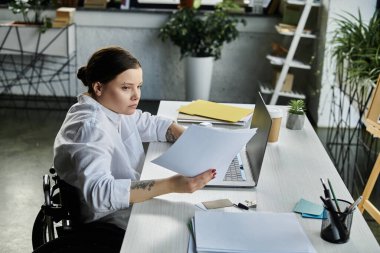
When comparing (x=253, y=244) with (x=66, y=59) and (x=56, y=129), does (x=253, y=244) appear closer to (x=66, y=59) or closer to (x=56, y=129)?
(x=56, y=129)

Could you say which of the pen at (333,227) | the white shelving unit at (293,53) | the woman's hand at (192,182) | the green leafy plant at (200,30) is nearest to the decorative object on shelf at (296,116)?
the woman's hand at (192,182)

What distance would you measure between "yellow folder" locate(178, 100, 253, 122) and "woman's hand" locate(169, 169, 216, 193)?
77 centimetres

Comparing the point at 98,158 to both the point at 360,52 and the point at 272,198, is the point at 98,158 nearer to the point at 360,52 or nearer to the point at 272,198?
the point at 272,198

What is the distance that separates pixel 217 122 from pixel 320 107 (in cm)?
239

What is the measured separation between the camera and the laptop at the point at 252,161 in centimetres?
176

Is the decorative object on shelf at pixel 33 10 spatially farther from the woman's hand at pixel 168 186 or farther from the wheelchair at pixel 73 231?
the woman's hand at pixel 168 186

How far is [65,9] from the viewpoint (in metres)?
4.75

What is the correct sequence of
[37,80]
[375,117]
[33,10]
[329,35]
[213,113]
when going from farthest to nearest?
[37,80] → [33,10] → [329,35] → [375,117] → [213,113]

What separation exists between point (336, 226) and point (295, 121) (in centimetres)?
96

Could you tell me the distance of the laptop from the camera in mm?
1760

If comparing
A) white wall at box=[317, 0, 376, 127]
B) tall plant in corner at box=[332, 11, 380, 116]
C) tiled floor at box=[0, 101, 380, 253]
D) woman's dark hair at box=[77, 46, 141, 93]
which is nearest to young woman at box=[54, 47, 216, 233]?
woman's dark hair at box=[77, 46, 141, 93]

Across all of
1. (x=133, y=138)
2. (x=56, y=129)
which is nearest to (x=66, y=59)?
(x=56, y=129)

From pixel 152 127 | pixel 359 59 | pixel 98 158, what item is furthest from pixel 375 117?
pixel 98 158

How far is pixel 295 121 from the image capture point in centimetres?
234
